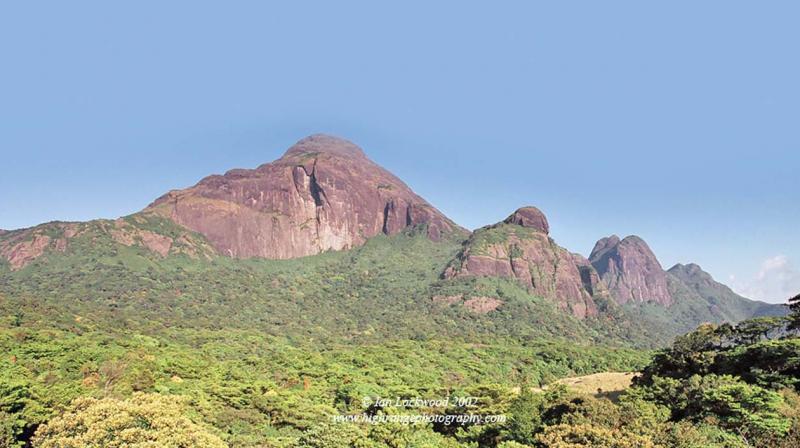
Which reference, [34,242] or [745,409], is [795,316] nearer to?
[745,409]

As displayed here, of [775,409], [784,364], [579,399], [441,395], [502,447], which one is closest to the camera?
[502,447]

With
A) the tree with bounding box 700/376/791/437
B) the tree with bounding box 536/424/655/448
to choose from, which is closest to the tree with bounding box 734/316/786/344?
the tree with bounding box 700/376/791/437

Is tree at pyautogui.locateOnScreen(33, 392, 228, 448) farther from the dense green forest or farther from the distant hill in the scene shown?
the distant hill

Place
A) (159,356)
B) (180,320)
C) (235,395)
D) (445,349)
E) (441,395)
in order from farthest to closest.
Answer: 1. (180,320)
2. (445,349)
3. (159,356)
4. (441,395)
5. (235,395)

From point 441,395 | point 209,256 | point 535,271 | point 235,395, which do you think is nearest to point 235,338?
point 235,395

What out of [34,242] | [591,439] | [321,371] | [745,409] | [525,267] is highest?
[525,267]

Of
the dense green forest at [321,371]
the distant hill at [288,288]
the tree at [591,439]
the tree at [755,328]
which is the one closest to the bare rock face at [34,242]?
the distant hill at [288,288]

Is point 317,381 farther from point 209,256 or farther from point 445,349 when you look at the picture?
point 209,256

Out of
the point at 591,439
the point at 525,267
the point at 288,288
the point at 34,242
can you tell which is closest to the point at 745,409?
the point at 591,439

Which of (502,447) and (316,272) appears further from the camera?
(316,272)
